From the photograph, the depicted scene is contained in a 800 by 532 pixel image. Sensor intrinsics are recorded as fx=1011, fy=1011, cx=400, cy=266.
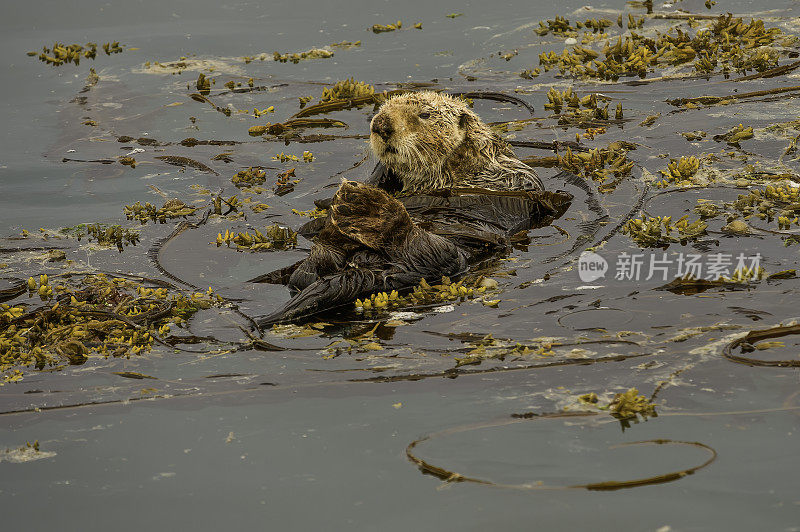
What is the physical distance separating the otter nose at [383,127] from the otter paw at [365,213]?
1.12 meters

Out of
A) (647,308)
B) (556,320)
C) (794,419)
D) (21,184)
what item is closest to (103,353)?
(556,320)

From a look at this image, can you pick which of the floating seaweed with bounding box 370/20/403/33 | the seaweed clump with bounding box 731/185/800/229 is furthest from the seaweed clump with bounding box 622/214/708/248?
the floating seaweed with bounding box 370/20/403/33

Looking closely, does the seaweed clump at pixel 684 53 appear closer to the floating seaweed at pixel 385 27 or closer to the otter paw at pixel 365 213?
the floating seaweed at pixel 385 27

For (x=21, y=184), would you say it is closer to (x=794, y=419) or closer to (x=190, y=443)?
(x=190, y=443)

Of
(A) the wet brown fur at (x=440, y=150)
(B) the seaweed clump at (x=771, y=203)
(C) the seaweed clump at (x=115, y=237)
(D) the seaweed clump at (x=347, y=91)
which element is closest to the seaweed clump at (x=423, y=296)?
(A) the wet brown fur at (x=440, y=150)

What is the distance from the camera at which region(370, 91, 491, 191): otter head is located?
22.6 feet

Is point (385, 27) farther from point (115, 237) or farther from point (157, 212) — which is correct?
point (115, 237)

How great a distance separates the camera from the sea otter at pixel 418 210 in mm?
5648

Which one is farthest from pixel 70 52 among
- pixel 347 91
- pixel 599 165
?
pixel 599 165

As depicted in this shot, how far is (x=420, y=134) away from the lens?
695 cm

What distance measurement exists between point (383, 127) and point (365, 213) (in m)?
1.23

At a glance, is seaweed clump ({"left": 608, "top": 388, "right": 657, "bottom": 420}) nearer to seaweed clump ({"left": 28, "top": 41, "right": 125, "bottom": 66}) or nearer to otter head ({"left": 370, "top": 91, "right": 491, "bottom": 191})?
otter head ({"left": 370, "top": 91, "right": 491, "bottom": 191})

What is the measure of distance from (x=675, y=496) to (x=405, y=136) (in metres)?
3.77

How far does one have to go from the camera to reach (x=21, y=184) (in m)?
8.90
